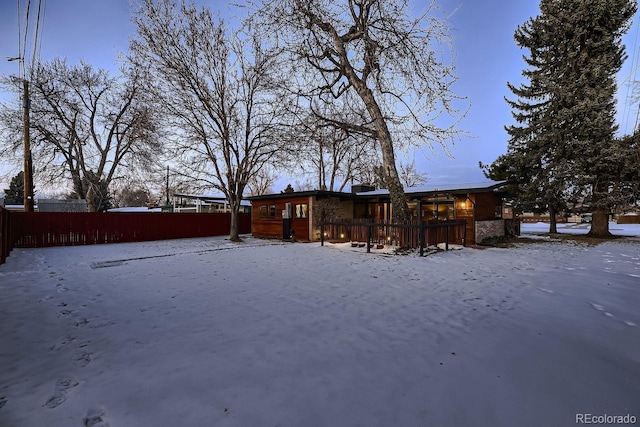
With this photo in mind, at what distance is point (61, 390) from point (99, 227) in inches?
646

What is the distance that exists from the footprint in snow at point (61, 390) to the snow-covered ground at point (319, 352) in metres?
0.02

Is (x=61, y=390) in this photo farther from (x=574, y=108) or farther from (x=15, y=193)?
(x=15, y=193)

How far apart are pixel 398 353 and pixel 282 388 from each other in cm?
135

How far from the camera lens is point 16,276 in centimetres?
678

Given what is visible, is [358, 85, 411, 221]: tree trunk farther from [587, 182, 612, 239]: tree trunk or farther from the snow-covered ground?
[587, 182, 612, 239]: tree trunk

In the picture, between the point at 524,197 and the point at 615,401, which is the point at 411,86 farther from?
the point at 524,197

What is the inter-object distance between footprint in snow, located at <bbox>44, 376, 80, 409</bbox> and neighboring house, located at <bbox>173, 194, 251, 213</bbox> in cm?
2329

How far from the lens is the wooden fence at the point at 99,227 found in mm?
13008

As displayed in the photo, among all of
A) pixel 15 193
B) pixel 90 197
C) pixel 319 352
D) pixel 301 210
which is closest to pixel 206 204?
pixel 90 197

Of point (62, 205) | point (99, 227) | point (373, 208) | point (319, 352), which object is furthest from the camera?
point (62, 205)

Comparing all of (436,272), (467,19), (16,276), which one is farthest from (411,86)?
(16,276)

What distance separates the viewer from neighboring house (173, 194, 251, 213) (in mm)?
27322

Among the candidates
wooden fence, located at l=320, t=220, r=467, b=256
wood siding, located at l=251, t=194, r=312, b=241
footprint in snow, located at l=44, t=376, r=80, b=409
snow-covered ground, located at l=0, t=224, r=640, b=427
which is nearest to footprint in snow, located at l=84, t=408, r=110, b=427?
snow-covered ground, located at l=0, t=224, r=640, b=427

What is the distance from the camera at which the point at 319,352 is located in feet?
9.91
